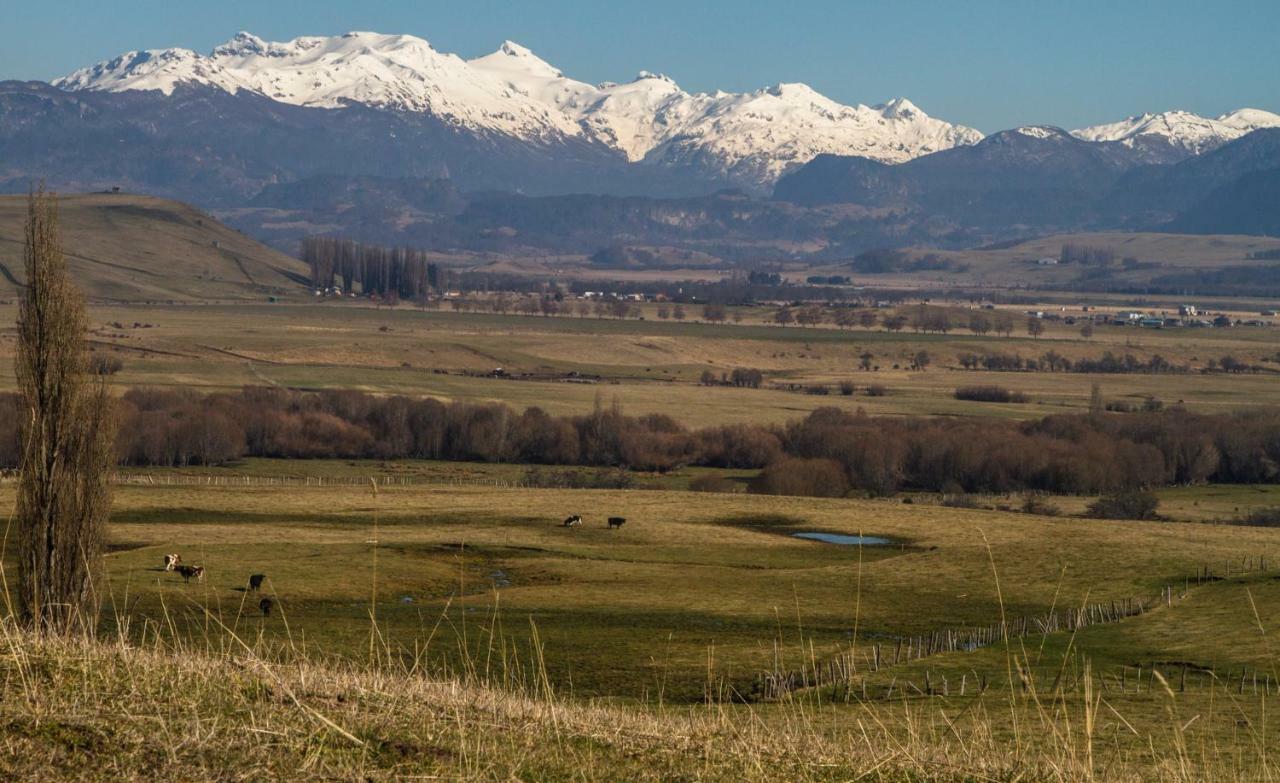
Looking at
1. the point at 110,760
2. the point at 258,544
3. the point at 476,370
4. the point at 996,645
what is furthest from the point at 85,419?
the point at 476,370

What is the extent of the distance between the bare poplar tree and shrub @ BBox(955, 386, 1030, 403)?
143m

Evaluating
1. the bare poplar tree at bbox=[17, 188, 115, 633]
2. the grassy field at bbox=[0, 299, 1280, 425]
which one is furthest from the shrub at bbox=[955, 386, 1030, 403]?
the bare poplar tree at bbox=[17, 188, 115, 633]

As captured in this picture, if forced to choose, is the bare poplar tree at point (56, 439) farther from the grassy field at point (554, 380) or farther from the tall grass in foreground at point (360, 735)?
the grassy field at point (554, 380)

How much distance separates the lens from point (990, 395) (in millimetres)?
165625

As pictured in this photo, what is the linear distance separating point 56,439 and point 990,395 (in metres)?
147

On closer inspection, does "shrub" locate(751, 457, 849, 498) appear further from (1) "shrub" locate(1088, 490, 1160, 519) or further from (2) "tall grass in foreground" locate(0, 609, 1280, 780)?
(2) "tall grass in foreground" locate(0, 609, 1280, 780)

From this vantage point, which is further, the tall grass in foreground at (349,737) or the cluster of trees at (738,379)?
the cluster of trees at (738,379)

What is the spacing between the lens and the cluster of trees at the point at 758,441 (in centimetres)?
11019

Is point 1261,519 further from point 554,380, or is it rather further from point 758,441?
point 554,380

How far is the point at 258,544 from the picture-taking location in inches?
2413

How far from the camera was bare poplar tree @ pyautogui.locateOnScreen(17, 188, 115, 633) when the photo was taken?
26.6m

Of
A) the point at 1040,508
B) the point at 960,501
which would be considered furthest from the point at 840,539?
the point at 960,501

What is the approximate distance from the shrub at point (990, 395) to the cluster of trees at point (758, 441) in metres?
28.4

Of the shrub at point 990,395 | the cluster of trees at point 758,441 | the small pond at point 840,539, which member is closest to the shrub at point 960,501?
the cluster of trees at point 758,441
